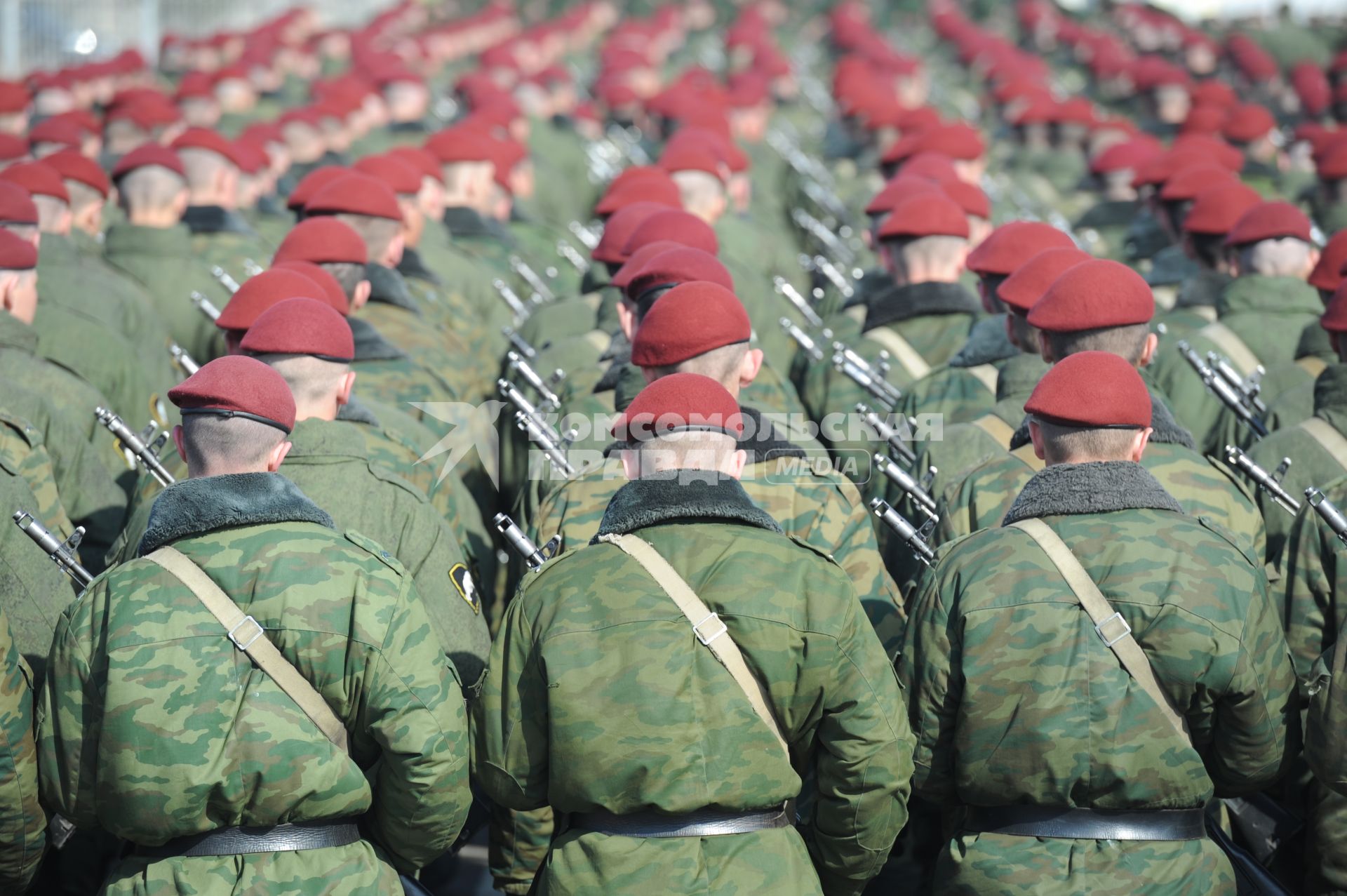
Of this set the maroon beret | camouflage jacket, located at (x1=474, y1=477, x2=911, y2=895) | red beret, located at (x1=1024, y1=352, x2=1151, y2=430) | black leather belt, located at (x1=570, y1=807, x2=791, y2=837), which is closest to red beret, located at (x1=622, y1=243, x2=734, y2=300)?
the maroon beret

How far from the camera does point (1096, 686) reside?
12.8 feet

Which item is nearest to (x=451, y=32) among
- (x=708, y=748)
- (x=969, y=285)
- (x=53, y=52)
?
(x=53, y=52)

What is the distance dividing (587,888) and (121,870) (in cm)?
103

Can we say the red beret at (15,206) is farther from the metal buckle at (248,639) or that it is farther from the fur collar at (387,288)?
the metal buckle at (248,639)

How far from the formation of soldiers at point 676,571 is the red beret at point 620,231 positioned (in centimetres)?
3

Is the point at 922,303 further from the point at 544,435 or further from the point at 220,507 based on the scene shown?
the point at 220,507

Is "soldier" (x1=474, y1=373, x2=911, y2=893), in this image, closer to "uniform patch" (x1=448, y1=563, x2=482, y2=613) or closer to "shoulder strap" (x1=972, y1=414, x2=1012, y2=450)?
"uniform patch" (x1=448, y1=563, x2=482, y2=613)

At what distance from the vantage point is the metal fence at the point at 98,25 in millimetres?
20812

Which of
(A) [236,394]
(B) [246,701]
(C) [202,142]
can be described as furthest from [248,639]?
(C) [202,142]

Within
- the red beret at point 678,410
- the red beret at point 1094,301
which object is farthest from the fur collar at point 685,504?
the red beret at point 1094,301

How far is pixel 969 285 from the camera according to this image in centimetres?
867

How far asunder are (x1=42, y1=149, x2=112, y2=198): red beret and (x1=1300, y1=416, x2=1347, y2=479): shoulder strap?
20.6ft

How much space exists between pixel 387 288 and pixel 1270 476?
366 centimetres

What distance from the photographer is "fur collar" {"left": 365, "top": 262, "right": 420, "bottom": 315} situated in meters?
7.08
